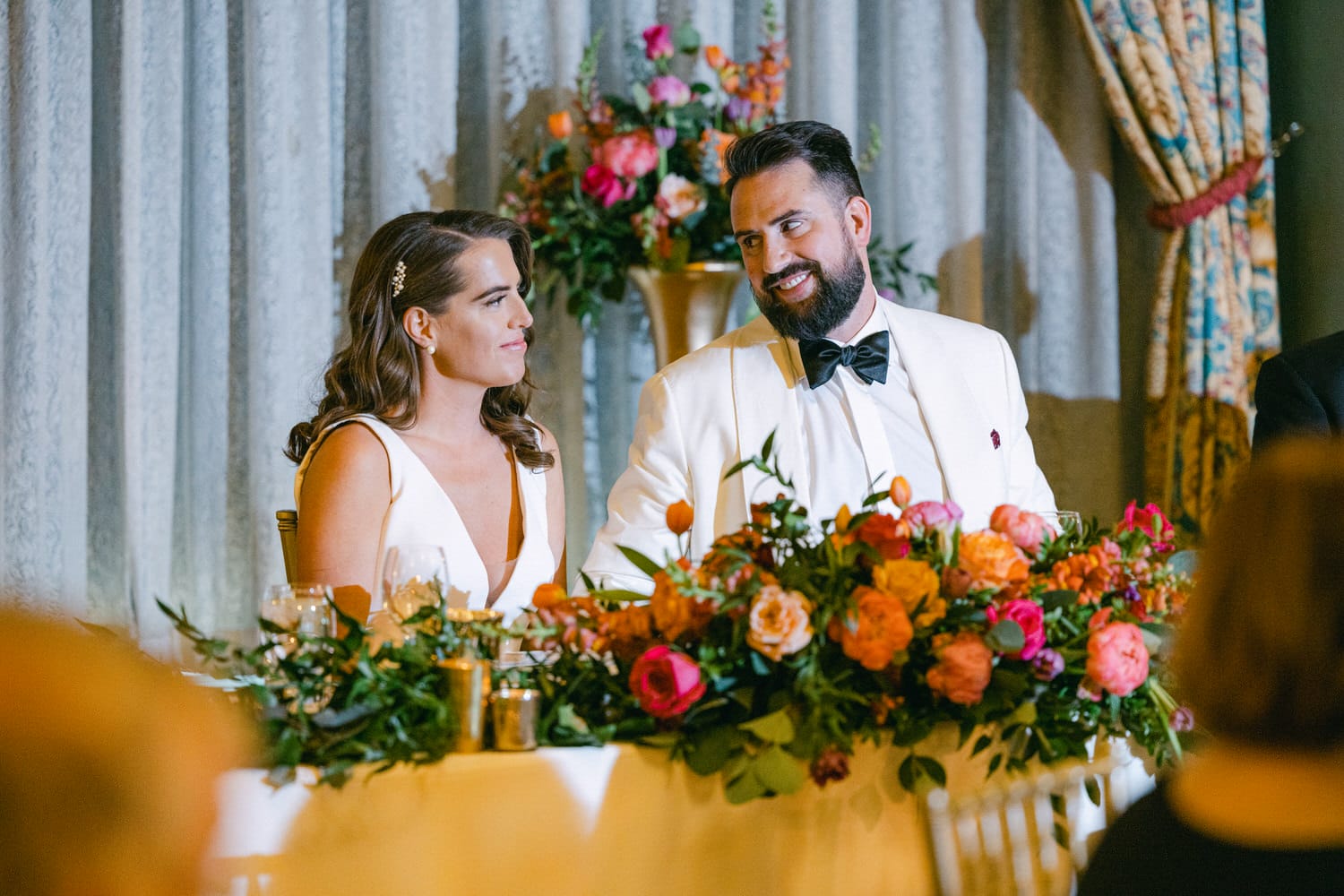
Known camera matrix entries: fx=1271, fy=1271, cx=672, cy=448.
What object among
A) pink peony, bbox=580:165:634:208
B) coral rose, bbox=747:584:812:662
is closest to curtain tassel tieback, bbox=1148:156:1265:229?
pink peony, bbox=580:165:634:208

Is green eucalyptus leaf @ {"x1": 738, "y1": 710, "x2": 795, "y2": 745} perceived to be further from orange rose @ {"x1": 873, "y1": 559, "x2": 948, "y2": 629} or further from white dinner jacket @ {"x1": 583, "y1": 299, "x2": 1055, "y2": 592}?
white dinner jacket @ {"x1": 583, "y1": 299, "x2": 1055, "y2": 592}

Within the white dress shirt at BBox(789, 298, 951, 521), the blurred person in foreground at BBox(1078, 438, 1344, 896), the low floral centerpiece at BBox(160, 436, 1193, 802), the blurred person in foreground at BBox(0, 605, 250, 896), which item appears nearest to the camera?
the blurred person in foreground at BBox(0, 605, 250, 896)

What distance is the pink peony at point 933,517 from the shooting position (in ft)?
5.16

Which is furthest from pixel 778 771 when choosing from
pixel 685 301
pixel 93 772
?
pixel 685 301

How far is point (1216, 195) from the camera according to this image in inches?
157

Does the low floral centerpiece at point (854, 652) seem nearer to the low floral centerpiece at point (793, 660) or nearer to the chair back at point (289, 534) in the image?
the low floral centerpiece at point (793, 660)

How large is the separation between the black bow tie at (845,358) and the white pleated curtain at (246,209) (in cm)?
109

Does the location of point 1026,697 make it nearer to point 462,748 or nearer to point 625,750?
point 625,750

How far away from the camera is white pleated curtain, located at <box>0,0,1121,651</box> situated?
3.21m

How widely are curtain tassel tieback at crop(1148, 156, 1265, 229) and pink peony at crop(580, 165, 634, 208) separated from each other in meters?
1.80

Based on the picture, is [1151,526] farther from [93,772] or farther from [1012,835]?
[93,772]

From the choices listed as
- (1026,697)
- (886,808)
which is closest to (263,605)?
(886,808)

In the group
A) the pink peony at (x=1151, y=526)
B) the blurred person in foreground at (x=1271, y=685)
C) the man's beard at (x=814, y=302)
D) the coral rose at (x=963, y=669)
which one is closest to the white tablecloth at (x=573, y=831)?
the coral rose at (x=963, y=669)

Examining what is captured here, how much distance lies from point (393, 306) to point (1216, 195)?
2.61 m
